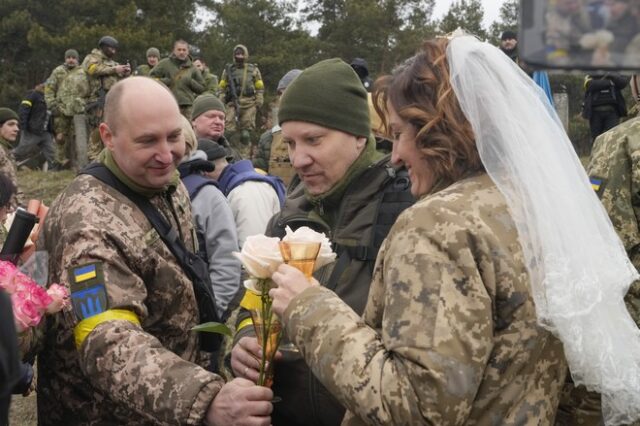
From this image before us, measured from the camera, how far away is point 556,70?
3.71 feet

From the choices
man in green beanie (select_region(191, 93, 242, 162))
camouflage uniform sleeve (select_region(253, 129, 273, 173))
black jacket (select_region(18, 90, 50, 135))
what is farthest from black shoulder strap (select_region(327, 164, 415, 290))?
black jacket (select_region(18, 90, 50, 135))

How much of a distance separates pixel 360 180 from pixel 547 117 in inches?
38.6

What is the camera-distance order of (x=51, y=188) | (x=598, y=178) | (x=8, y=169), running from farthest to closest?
(x=51, y=188)
(x=8, y=169)
(x=598, y=178)

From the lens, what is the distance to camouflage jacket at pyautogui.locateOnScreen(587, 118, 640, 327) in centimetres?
407

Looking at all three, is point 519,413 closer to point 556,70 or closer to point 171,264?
point 556,70

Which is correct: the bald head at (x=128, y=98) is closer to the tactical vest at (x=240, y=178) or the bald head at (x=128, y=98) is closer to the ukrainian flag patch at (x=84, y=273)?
the ukrainian flag patch at (x=84, y=273)

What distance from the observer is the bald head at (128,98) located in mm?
3342

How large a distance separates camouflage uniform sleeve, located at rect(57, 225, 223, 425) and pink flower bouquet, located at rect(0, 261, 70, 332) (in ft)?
0.62

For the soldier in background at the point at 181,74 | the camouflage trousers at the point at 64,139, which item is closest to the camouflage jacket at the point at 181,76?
the soldier in background at the point at 181,74

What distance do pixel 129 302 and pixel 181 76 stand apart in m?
15.4

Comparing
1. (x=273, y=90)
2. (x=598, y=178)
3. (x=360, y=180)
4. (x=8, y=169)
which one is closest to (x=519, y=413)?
(x=360, y=180)

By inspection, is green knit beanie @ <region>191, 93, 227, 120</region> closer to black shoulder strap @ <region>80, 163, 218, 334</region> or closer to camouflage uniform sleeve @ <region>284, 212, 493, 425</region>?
black shoulder strap @ <region>80, 163, 218, 334</region>

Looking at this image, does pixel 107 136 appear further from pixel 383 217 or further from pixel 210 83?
pixel 210 83

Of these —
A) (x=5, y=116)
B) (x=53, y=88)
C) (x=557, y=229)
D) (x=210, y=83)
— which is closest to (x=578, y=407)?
(x=557, y=229)
